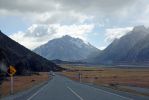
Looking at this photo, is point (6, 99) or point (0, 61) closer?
point (6, 99)

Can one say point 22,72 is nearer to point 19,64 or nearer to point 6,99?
point 19,64

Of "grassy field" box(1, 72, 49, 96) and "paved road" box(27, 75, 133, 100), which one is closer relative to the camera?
"paved road" box(27, 75, 133, 100)

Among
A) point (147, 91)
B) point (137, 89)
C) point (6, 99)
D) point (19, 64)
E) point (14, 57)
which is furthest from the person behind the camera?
point (14, 57)

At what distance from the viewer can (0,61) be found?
7362 cm

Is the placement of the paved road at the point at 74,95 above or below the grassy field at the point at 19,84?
below

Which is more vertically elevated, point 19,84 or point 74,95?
point 19,84

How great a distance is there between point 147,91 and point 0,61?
37465 millimetres

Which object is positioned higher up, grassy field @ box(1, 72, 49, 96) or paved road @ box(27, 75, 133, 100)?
grassy field @ box(1, 72, 49, 96)

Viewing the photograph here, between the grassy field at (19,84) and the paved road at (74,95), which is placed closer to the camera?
the paved road at (74,95)

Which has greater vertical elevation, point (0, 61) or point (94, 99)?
point (0, 61)

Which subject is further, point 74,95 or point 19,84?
point 19,84

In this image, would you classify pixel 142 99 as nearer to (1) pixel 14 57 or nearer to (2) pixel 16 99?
(2) pixel 16 99

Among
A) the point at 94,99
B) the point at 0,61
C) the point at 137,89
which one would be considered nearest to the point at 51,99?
the point at 94,99

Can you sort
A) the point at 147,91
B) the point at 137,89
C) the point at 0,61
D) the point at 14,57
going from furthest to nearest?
the point at 14,57
the point at 0,61
the point at 137,89
the point at 147,91
